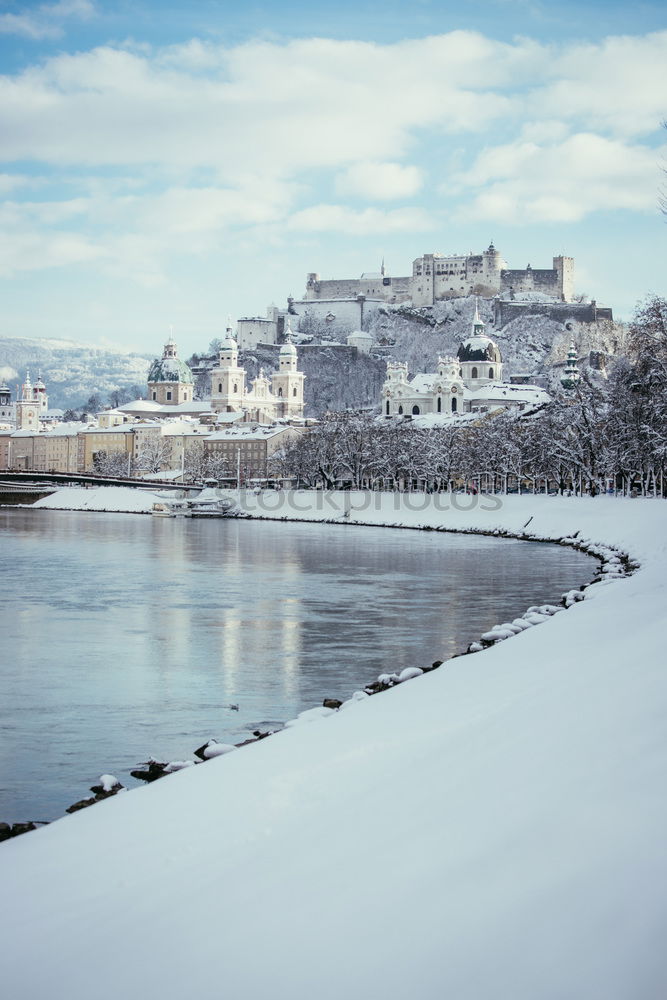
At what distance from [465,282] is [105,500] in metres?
77.0

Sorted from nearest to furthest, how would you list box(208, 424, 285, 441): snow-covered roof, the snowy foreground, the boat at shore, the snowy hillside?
the snowy foreground → the boat at shore → box(208, 424, 285, 441): snow-covered roof → the snowy hillside

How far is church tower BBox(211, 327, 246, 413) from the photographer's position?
128 metres

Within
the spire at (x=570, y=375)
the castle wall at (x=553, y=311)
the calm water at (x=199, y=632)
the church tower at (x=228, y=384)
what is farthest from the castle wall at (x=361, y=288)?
the calm water at (x=199, y=632)

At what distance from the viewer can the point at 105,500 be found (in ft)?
243

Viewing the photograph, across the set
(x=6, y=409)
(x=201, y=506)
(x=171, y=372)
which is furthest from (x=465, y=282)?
(x=201, y=506)

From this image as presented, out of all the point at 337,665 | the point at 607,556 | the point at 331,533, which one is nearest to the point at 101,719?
the point at 337,665

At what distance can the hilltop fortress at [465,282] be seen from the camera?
13950 cm

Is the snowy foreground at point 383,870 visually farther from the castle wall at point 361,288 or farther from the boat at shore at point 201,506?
the castle wall at point 361,288

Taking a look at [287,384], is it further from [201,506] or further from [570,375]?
[201,506]

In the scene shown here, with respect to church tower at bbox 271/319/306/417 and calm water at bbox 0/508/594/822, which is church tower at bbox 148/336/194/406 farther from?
calm water at bbox 0/508/594/822

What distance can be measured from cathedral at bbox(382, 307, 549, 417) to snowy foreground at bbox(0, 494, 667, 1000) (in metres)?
94.0

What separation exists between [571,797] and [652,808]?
0.48 meters

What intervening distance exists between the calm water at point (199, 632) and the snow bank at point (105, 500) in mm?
33328

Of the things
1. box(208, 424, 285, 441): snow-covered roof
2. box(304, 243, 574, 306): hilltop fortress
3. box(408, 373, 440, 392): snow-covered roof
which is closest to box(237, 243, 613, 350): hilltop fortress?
box(304, 243, 574, 306): hilltop fortress
